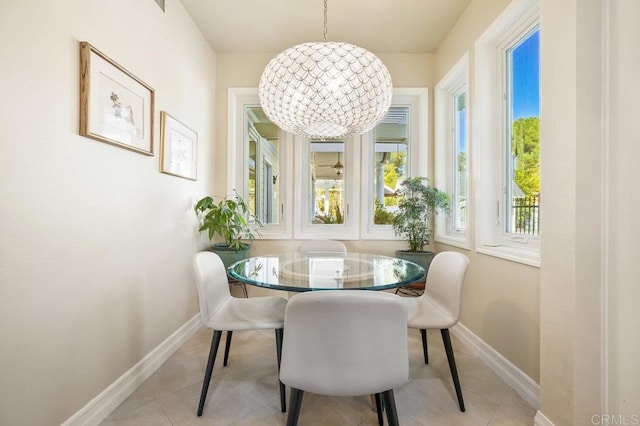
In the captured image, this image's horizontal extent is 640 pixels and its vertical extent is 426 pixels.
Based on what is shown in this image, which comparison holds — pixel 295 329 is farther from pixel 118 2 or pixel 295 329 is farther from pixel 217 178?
pixel 217 178

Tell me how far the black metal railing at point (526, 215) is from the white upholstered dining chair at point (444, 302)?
624mm

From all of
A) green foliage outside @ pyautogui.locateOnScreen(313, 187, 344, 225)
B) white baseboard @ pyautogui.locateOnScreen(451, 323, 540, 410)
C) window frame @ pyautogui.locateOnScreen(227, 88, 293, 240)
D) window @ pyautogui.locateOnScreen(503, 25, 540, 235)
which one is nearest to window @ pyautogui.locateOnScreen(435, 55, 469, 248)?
window @ pyautogui.locateOnScreen(503, 25, 540, 235)

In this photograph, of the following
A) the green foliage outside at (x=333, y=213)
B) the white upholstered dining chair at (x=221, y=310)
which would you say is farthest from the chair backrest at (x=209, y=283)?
the green foliage outside at (x=333, y=213)

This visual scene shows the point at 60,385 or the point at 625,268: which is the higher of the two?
the point at 625,268

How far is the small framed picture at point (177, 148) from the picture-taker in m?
2.21

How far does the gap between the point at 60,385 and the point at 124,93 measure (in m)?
1.52

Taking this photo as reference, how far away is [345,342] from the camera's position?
3.38 feet

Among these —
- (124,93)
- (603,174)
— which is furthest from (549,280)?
(124,93)

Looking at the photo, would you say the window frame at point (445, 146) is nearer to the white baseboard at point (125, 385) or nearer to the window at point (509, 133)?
the window at point (509, 133)

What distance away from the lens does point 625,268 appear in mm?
1140

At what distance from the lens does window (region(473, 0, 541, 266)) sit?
1.98 m

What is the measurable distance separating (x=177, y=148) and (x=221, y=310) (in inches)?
54.1

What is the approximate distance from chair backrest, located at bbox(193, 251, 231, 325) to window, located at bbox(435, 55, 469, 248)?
207cm

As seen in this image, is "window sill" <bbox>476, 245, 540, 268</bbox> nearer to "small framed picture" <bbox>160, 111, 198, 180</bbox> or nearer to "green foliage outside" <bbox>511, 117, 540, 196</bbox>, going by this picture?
"green foliage outside" <bbox>511, 117, 540, 196</bbox>
